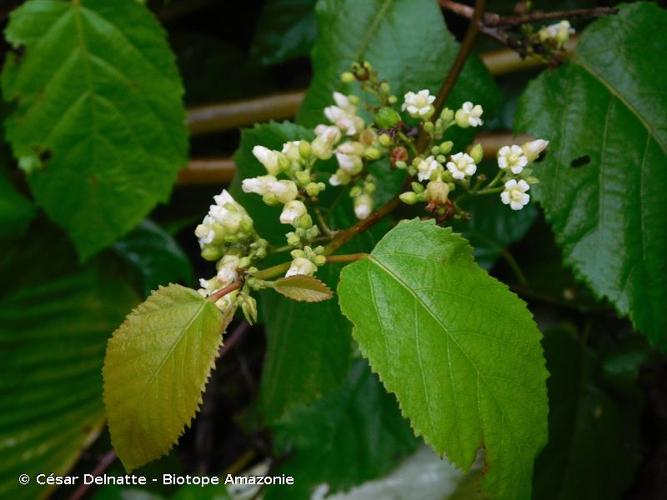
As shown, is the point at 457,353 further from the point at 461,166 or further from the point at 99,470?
the point at 99,470

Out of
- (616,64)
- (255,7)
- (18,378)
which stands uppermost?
(616,64)

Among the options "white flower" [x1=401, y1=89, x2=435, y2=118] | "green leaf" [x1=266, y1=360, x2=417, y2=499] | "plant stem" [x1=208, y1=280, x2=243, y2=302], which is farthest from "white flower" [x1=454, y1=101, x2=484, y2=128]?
"green leaf" [x1=266, y1=360, x2=417, y2=499]

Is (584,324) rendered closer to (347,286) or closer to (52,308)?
(347,286)

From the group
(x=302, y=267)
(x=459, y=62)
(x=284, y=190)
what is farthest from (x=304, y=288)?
(x=459, y=62)

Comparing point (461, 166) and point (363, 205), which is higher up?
point (461, 166)

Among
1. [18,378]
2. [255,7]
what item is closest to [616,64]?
[255,7]

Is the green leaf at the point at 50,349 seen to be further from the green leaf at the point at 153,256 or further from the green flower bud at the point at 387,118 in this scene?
the green flower bud at the point at 387,118
